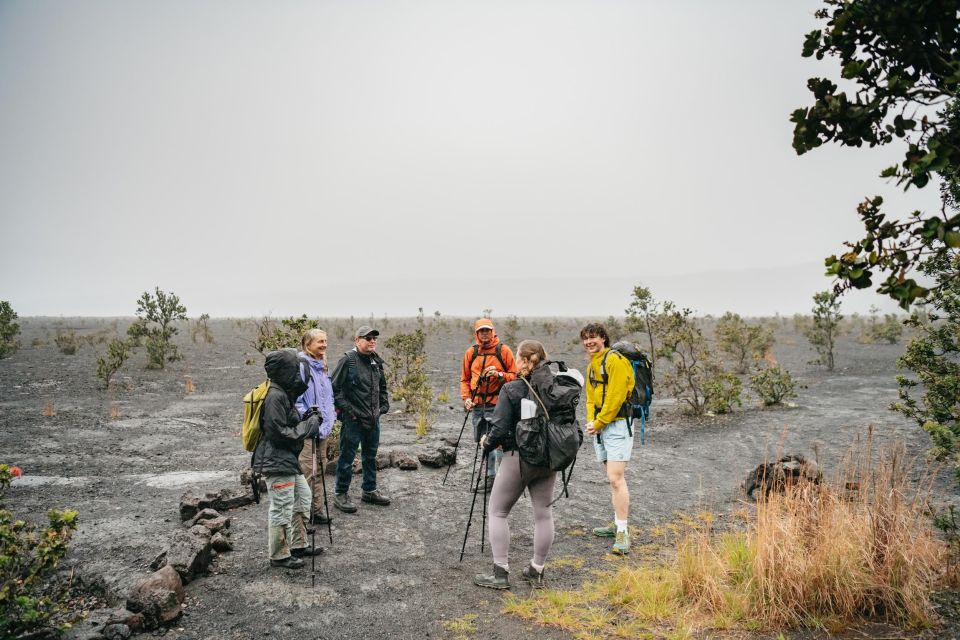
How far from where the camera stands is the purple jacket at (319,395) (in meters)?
5.79

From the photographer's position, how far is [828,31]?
9.26 ft

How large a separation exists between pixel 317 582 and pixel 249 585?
62cm

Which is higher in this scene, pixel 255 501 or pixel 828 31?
pixel 828 31

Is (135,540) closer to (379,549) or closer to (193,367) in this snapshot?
(379,549)

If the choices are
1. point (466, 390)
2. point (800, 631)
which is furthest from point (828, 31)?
point (466, 390)

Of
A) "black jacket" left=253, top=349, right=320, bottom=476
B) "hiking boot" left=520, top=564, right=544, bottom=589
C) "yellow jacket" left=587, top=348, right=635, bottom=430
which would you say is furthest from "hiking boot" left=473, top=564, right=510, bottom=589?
"black jacket" left=253, top=349, right=320, bottom=476

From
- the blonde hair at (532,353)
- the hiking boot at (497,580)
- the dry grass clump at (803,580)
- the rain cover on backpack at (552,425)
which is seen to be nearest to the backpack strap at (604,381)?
the rain cover on backpack at (552,425)

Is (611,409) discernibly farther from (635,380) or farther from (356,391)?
(356,391)

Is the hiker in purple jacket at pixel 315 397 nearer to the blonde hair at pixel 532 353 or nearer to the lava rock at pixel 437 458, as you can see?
the blonde hair at pixel 532 353

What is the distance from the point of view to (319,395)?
591cm

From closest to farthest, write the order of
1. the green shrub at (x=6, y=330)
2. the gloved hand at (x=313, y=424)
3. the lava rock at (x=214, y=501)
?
the gloved hand at (x=313, y=424)
the lava rock at (x=214, y=501)
the green shrub at (x=6, y=330)

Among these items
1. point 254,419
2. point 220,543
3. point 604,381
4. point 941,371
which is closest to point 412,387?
point 220,543

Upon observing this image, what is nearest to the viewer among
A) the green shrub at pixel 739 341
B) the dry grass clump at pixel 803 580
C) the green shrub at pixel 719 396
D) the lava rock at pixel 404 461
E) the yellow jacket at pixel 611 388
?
the dry grass clump at pixel 803 580

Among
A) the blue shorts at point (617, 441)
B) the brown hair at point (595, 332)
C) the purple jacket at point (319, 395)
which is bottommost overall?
the blue shorts at point (617, 441)
